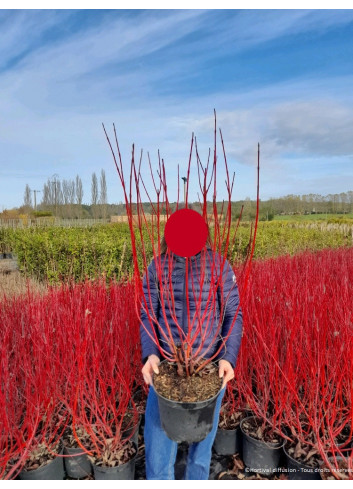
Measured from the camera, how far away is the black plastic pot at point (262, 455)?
6.25 ft

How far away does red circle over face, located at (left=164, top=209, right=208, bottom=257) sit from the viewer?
112cm

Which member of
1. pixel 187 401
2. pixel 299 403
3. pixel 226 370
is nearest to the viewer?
pixel 187 401

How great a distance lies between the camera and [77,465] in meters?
1.91

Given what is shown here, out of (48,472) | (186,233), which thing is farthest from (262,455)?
(186,233)

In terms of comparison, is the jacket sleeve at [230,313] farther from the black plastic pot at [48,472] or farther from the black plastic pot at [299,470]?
the black plastic pot at [48,472]

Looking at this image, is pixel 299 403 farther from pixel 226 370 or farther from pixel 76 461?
pixel 76 461

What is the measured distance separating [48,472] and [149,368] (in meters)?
0.91

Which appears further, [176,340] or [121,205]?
[121,205]

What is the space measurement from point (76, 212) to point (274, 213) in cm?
1895

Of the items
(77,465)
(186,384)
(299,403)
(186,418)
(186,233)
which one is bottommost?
(77,465)

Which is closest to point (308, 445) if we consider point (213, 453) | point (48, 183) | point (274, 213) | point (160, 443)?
point (213, 453)

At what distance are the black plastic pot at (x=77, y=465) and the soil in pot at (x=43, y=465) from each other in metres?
0.03

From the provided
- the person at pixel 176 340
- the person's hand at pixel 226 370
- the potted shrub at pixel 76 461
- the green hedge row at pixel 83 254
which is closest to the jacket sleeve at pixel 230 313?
the person at pixel 176 340

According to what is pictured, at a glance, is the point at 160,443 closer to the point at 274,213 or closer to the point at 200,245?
the point at 200,245
